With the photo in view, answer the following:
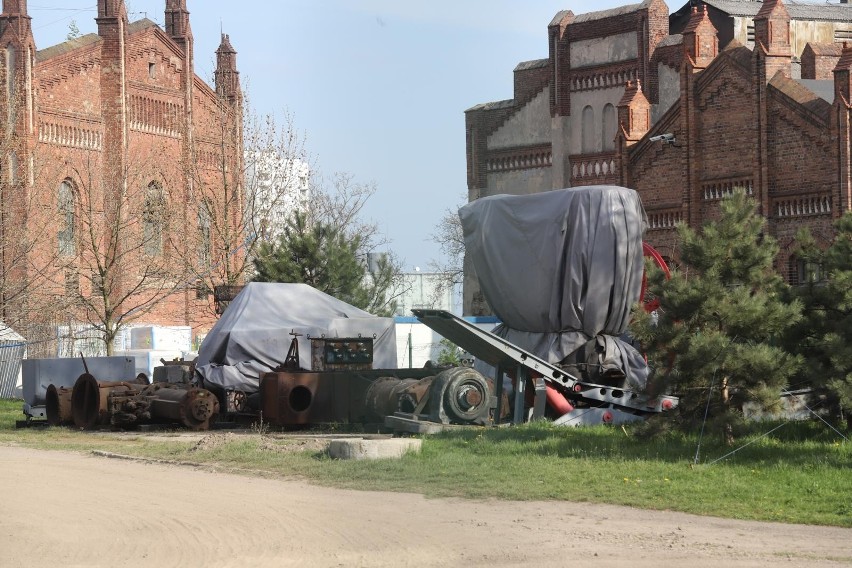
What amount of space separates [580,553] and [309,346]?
17.3m

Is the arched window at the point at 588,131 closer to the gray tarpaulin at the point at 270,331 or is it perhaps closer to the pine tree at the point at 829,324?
the gray tarpaulin at the point at 270,331

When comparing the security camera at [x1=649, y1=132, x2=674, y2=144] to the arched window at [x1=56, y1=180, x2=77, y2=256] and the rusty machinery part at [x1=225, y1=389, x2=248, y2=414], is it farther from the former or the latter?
the arched window at [x1=56, y1=180, x2=77, y2=256]

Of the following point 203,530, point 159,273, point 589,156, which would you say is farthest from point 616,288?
point 159,273

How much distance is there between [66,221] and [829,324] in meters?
36.8

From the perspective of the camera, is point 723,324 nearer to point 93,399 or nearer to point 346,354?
point 346,354

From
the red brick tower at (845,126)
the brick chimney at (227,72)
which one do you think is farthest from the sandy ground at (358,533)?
the brick chimney at (227,72)

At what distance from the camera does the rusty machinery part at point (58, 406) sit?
2750 cm

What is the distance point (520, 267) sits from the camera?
23031 mm

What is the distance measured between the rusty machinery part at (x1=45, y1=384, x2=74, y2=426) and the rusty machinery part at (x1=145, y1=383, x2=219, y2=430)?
269 centimetres

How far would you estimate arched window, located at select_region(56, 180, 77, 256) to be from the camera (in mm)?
46969

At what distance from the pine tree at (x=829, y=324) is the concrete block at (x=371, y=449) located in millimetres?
5058

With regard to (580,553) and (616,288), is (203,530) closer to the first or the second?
(580,553)

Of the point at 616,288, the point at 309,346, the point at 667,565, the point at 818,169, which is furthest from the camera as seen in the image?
the point at 818,169

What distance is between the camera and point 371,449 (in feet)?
56.3
